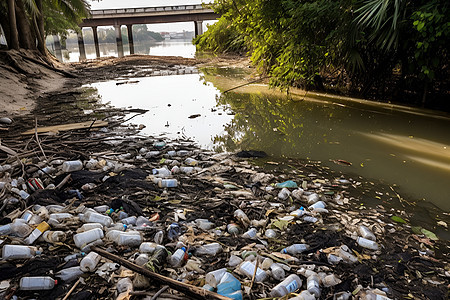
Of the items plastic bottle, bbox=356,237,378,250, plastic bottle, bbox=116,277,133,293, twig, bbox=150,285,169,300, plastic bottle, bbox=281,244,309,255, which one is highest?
twig, bbox=150,285,169,300

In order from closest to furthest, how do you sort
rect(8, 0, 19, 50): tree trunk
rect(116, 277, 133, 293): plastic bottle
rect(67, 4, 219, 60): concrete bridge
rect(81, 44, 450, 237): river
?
rect(116, 277, 133, 293): plastic bottle
rect(81, 44, 450, 237): river
rect(8, 0, 19, 50): tree trunk
rect(67, 4, 219, 60): concrete bridge

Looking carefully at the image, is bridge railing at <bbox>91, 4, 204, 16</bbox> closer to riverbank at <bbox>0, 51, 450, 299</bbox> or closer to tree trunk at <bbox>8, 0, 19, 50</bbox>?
tree trunk at <bbox>8, 0, 19, 50</bbox>

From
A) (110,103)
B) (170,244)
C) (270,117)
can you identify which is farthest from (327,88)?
(170,244)

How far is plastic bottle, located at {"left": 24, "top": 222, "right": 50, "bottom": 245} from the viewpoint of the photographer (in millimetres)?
2178

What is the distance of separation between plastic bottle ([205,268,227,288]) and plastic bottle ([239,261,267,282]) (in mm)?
122

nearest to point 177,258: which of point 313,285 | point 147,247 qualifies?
point 147,247

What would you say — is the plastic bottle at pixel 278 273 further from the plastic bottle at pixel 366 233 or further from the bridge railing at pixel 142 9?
the bridge railing at pixel 142 9

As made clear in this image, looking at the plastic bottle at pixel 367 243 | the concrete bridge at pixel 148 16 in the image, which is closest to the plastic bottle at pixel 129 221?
the plastic bottle at pixel 367 243

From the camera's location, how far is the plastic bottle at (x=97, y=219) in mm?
2438

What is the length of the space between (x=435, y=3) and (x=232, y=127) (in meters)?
3.74

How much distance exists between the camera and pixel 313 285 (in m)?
1.88

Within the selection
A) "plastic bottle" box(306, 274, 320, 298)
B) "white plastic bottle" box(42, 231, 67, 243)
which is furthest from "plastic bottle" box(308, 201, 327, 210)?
"white plastic bottle" box(42, 231, 67, 243)

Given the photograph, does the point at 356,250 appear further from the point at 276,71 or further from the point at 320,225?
the point at 276,71

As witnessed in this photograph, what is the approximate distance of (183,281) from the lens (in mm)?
1908
